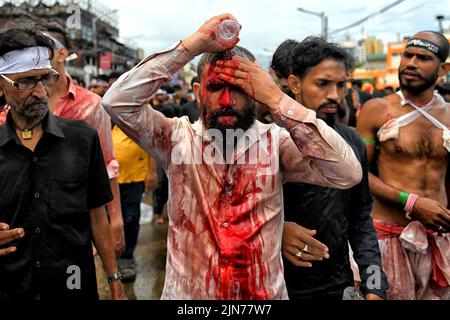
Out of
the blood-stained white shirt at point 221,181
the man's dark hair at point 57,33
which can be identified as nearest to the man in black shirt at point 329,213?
the blood-stained white shirt at point 221,181

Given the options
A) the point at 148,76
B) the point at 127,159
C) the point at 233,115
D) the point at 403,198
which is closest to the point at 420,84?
the point at 403,198

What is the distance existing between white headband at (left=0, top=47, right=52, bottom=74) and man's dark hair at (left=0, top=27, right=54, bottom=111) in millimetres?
20

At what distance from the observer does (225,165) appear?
6.66ft

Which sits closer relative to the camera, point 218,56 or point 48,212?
point 218,56

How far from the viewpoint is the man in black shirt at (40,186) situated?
2.37 metres

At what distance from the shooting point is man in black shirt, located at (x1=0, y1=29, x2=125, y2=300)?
7.77 feet

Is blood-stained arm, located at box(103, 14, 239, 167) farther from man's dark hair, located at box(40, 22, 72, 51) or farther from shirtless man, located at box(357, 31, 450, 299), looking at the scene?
shirtless man, located at box(357, 31, 450, 299)

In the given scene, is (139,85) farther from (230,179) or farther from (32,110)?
(32,110)

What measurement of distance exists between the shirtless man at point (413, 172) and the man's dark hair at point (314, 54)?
1204 mm

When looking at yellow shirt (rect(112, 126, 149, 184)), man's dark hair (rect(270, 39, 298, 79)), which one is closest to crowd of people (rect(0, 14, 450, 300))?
man's dark hair (rect(270, 39, 298, 79))

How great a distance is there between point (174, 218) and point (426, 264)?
Result: 2.33m

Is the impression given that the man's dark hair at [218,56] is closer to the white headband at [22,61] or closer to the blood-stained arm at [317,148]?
the blood-stained arm at [317,148]

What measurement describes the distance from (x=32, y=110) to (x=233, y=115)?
1119 millimetres
